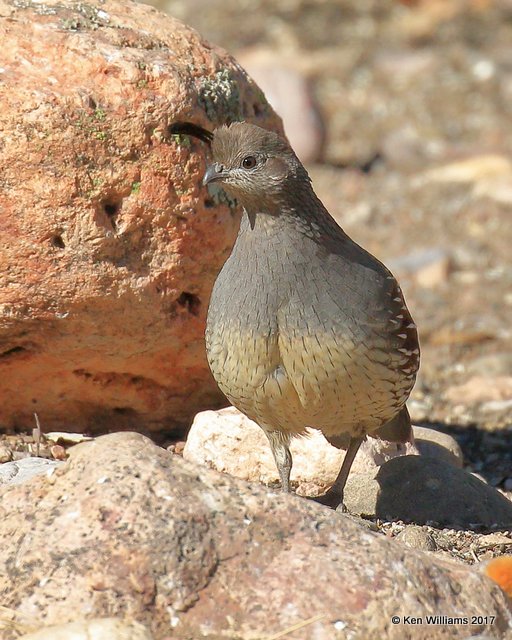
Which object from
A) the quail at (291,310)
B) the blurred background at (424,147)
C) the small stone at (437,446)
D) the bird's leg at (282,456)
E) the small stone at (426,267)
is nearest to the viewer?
the quail at (291,310)

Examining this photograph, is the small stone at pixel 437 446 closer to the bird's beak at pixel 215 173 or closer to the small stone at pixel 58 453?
the small stone at pixel 58 453

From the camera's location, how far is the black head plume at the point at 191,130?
5.59m

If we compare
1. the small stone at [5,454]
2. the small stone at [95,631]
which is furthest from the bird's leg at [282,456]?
the small stone at [95,631]

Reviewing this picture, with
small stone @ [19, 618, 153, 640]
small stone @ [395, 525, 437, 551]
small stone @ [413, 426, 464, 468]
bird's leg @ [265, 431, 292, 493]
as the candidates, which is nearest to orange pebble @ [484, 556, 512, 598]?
small stone @ [395, 525, 437, 551]

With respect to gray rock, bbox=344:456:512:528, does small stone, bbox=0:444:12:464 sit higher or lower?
lower

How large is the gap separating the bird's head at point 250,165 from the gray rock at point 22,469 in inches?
60.2

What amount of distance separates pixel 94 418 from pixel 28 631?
9.08 ft

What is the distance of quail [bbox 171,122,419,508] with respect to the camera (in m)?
5.09

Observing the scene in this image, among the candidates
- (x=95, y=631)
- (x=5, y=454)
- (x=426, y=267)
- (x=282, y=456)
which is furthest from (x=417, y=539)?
(x=426, y=267)

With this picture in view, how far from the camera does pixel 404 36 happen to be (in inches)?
608

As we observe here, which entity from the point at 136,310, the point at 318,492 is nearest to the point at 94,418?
the point at 136,310

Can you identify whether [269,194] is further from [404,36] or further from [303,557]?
[404,36]

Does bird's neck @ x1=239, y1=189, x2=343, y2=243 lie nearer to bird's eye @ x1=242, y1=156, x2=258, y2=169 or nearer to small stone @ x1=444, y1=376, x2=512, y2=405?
bird's eye @ x1=242, y1=156, x2=258, y2=169

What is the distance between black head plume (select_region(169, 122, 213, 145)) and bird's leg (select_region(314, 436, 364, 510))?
1697 millimetres
